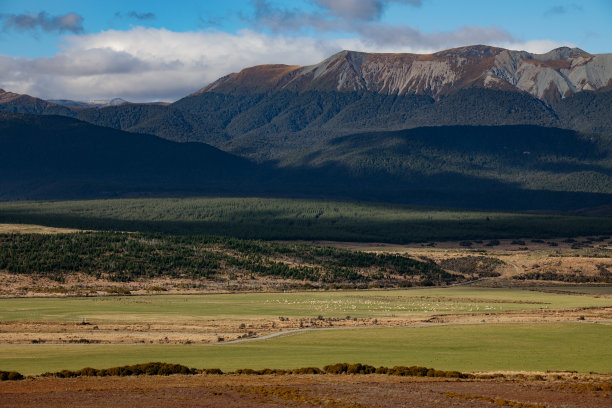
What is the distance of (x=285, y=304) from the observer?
82562mm

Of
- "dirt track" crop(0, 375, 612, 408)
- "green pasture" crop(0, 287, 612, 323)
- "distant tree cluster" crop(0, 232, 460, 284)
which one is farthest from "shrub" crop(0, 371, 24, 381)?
"distant tree cluster" crop(0, 232, 460, 284)

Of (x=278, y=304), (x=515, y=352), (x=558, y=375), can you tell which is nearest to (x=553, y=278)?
(x=278, y=304)

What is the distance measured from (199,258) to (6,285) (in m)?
25.8

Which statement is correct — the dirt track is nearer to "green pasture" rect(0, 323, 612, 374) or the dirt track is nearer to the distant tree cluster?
"green pasture" rect(0, 323, 612, 374)

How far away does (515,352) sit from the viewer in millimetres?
52500

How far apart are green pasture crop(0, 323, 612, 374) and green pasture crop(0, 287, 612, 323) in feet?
44.5

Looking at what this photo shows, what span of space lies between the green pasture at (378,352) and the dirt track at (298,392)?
5243 millimetres

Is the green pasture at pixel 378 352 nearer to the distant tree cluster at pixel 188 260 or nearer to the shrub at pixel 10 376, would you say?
the shrub at pixel 10 376

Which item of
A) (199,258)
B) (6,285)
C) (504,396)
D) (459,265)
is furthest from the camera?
(459,265)

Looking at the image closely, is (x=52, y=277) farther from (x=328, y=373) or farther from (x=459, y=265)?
(x=328, y=373)

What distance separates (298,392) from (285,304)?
44.4 meters

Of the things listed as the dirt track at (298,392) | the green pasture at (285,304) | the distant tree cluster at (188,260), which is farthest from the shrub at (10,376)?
the distant tree cluster at (188,260)

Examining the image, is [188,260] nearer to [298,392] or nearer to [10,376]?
[10,376]

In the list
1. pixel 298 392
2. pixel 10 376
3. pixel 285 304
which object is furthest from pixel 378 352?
pixel 285 304
